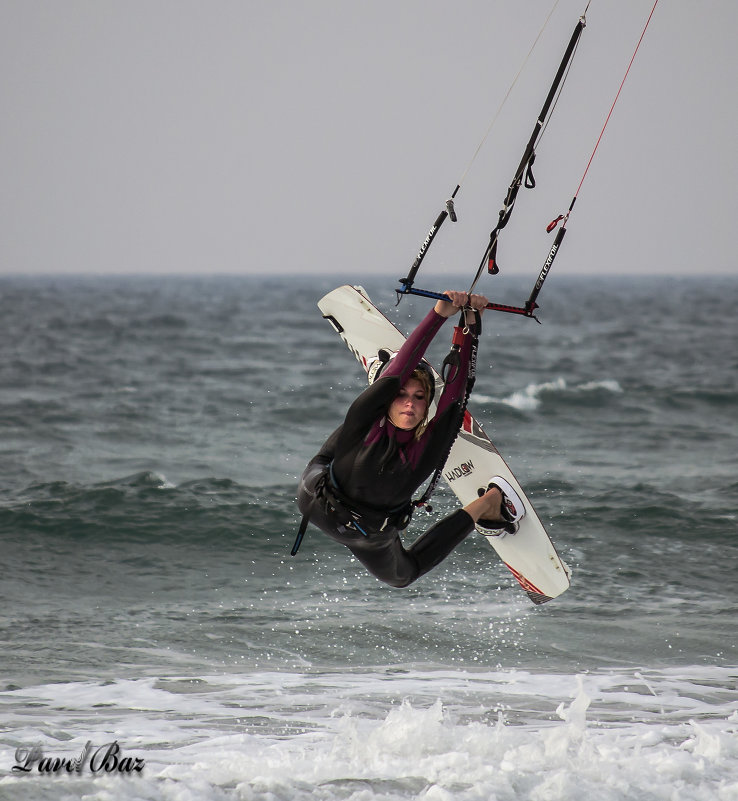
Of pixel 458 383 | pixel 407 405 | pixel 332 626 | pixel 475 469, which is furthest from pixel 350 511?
pixel 332 626

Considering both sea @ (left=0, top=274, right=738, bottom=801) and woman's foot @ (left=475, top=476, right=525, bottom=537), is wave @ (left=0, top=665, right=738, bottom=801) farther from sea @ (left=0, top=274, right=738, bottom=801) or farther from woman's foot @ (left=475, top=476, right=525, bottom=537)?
woman's foot @ (left=475, top=476, right=525, bottom=537)

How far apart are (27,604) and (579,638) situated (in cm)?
426

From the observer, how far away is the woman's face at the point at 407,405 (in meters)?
4.70

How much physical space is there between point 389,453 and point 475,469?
7.48 feet

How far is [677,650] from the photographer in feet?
22.6

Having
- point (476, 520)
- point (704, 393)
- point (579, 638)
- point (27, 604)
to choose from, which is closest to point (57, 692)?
point (27, 604)

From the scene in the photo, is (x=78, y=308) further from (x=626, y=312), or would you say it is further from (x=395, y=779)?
(x=395, y=779)

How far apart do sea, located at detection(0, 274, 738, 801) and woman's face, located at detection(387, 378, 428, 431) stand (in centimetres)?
164

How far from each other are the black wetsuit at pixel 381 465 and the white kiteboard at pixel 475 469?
48.3 inches

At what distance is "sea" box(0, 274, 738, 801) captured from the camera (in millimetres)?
4734

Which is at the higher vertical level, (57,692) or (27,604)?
(57,692)

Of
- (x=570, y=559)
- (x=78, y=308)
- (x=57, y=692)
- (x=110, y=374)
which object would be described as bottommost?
(x=78, y=308)

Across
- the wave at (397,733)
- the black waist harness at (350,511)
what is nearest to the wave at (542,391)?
the wave at (397,733)

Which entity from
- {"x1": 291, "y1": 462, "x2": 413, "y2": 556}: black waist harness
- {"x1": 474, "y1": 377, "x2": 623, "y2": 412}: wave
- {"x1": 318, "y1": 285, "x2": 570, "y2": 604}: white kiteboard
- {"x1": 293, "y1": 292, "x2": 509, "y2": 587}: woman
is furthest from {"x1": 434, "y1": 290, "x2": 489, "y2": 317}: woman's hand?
{"x1": 474, "y1": 377, "x2": 623, "y2": 412}: wave
